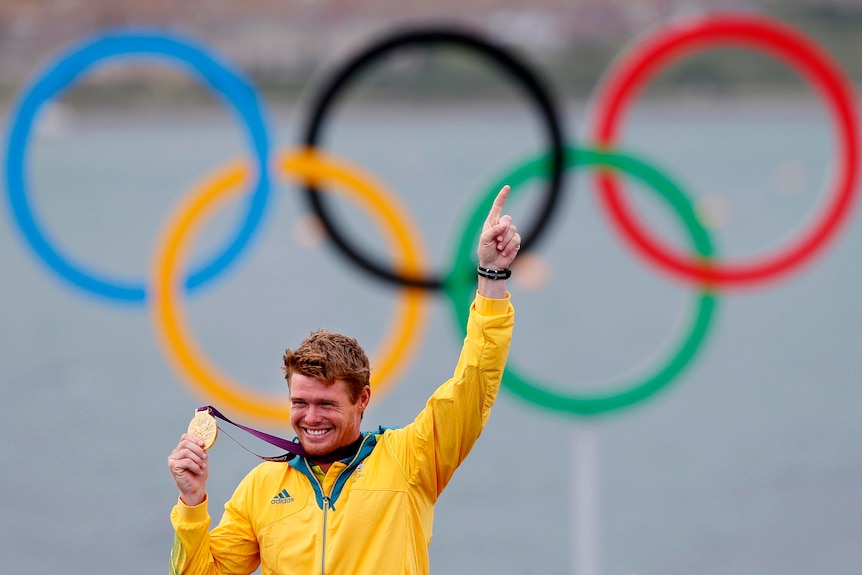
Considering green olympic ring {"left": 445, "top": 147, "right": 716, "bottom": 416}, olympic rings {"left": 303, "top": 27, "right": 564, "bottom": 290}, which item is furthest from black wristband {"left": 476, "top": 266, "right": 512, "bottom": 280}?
olympic rings {"left": 303, "top": 27, "right": 564, "bottom": 290}

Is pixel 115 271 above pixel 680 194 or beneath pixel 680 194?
above

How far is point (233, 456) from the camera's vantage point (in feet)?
67.3

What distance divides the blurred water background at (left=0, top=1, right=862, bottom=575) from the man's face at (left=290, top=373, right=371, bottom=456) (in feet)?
24.7

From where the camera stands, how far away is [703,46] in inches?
468

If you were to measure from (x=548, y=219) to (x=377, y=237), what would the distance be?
2844cm

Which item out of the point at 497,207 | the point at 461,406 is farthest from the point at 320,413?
the point at 497,207

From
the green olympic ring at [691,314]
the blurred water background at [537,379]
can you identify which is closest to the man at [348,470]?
the green olympic ring at [691,314]

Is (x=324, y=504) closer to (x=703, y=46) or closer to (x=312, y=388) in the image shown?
(x=312, y=388)

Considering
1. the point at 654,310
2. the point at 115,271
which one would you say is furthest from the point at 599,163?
the point at 115,271

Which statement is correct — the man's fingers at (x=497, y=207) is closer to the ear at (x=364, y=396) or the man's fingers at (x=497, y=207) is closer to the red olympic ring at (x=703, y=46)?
the ear at (x=364, y=396)

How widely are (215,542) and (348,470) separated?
47 cm

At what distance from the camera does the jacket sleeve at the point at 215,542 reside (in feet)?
12.5

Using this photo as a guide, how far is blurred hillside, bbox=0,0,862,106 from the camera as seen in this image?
79.0m

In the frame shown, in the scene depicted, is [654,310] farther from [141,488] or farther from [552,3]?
[552,3]
